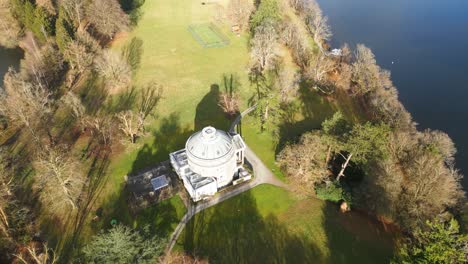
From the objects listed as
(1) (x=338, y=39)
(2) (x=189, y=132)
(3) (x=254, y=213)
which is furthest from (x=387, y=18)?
(3) (x=254, y=213)

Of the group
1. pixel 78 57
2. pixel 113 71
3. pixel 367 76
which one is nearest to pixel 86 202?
pixel 113 71

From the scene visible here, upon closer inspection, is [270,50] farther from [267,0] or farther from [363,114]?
[363,114]

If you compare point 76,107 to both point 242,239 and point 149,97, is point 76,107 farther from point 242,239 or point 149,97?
point 242,239

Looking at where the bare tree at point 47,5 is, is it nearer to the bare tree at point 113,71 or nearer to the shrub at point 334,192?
the bare tree at point 113,71

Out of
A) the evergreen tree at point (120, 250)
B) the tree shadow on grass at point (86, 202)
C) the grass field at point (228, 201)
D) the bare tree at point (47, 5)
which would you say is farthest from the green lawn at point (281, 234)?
the bare tree at point (47, 5)

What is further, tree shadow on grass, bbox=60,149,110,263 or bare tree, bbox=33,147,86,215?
bare tree, bbox=33,147,86,215

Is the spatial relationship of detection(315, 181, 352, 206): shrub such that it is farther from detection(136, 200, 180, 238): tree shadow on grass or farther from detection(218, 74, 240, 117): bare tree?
detection(218, 74, 240, 117): bare tree

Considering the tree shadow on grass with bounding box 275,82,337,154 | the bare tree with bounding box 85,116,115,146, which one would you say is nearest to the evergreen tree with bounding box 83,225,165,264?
the bare tree with bounding box 85,116,115,146
